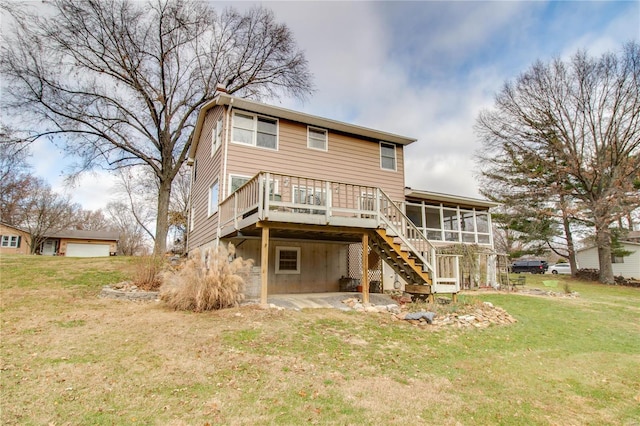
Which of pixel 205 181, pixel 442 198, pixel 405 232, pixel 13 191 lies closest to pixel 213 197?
pixel 205 181

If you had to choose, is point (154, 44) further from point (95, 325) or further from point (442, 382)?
point (442, 382)

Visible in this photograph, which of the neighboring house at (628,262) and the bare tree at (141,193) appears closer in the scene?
the neighboring house at (628,262)

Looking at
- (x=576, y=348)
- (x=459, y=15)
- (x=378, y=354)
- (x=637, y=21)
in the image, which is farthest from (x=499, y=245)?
(x=378, y=354)

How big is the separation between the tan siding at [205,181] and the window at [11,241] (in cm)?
2940

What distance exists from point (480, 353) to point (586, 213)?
1956cm

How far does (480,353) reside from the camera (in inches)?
227

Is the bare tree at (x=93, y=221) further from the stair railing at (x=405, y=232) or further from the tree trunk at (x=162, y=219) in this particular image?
the stair railing at (x=405, y=232)


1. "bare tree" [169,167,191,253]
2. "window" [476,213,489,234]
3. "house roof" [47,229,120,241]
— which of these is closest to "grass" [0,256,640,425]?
"window" [476,213,489,234]

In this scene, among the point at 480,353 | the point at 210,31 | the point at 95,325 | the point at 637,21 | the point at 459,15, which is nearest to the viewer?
the point at 480,353

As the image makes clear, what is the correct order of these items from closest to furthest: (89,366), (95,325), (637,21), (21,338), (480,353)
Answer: (89,366), (21,338), (480,353), (95,325), (637,21)

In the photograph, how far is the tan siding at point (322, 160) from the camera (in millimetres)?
11688

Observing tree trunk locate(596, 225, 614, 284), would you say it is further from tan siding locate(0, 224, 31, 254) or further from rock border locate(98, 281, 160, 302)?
tan siding locate(0, 224, 31, 254)

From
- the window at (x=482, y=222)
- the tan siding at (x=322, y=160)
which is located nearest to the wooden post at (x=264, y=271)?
the tan siding at (x=322, y=160)

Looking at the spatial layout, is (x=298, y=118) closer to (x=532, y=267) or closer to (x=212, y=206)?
(x=212, y=206)
